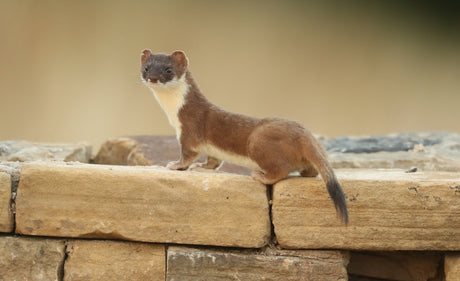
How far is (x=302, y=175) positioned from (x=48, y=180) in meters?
1.41

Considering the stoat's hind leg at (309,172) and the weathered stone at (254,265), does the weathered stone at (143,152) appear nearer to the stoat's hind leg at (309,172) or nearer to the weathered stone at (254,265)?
the stoat's hind leg at (309,172)

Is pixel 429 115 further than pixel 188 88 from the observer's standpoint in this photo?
Yes

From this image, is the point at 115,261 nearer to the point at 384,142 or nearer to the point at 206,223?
the point at 206,223

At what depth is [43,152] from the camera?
15.8 ft

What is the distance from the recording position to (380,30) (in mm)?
7113

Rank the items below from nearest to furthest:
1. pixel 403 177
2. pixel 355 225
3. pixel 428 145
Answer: pixel 355 225 < pixel 403 177 < pixel 428 145

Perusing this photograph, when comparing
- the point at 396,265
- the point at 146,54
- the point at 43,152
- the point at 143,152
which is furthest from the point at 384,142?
the point at 43,152

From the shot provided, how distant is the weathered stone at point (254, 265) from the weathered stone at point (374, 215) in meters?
0.07

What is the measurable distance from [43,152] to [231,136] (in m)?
1.84

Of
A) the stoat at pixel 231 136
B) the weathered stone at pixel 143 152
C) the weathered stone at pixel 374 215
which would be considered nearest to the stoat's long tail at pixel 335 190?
the stoat at pixel 231 136

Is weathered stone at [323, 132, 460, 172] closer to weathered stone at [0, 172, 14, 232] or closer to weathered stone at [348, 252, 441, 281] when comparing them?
weathered stone at [348, 252, 441, 281]

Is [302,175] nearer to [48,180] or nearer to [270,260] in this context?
[270,260]

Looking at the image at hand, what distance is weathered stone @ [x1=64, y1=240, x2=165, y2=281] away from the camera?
11.5 feet

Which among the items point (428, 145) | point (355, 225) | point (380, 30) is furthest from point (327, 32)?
point (355, 225)
